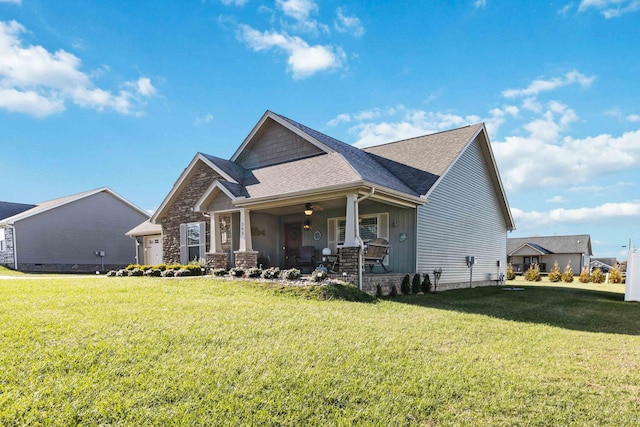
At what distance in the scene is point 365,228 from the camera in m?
12.9

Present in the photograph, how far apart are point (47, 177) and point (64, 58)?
7.55 metres

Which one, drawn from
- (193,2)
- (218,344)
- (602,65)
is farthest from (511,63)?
Answer: (218,344)

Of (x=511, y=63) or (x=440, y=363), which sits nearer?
(x=440, y=363)

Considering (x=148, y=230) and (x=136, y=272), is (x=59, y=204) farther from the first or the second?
(x=136, y=272)

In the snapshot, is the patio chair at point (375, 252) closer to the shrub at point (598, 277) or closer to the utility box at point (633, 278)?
the utility box at point (633, 278)

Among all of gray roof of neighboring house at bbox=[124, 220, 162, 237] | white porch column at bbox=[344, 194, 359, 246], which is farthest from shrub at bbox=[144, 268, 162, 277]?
white porch column at bbox=[344, 194, 359, 246]

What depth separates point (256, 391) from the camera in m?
3.35

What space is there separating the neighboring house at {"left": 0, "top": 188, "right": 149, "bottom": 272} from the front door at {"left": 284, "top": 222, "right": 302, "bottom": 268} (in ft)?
53.6

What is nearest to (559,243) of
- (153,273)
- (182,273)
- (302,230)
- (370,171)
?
(302,230)

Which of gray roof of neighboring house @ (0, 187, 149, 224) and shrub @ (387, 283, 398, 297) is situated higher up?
gray roof of neighboring house @ (0, 187, 149, 224)

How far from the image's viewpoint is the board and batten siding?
12.7 m

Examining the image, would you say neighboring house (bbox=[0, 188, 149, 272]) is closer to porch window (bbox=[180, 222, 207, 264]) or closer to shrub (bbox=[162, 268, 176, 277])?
porch window (bbox=[180, 222, 207, 264])

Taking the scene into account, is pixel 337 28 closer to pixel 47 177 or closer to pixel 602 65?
pixel 602 65

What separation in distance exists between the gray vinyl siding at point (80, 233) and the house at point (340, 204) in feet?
37.1
